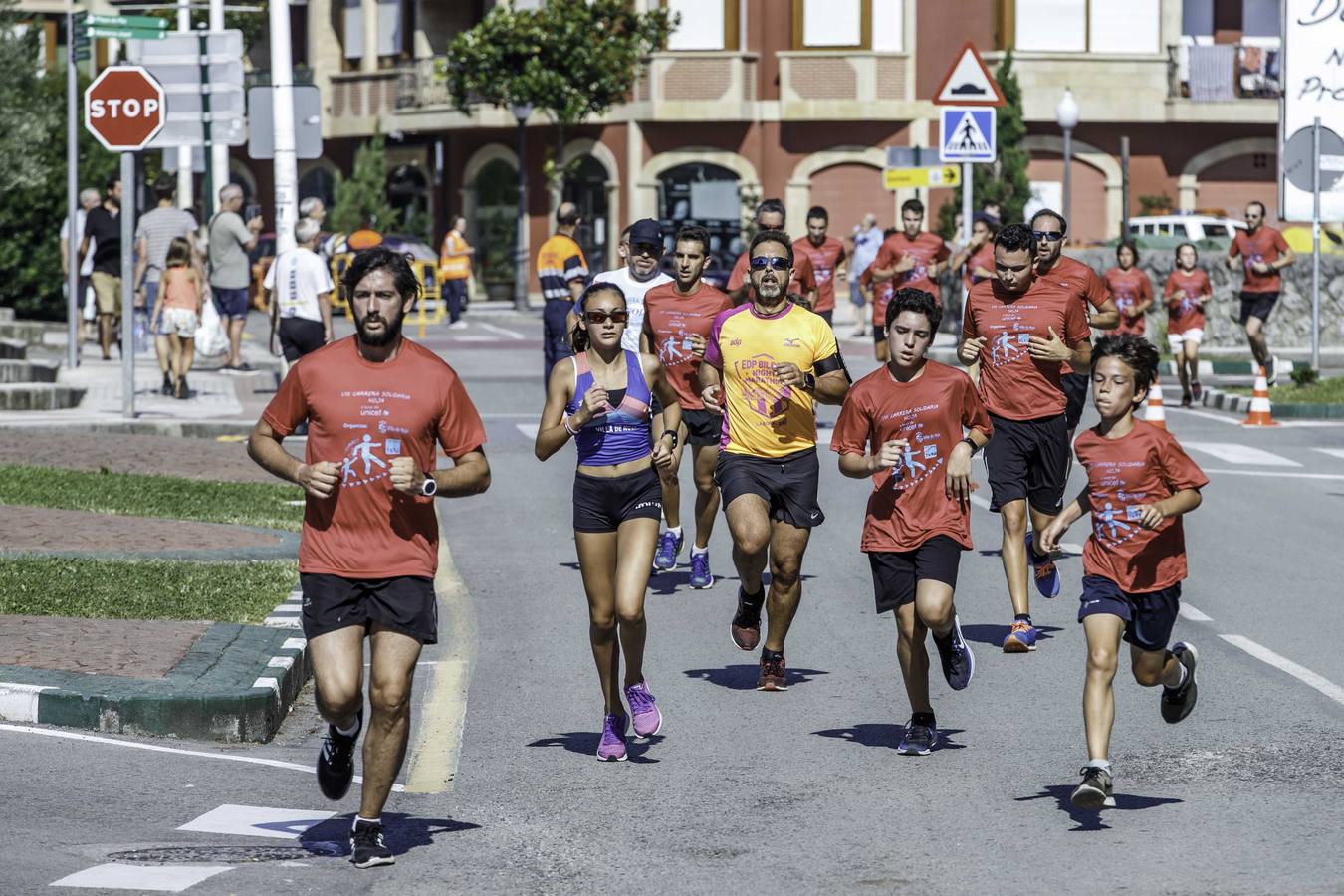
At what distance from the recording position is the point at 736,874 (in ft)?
22.2

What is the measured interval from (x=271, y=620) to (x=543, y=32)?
37.4 metres

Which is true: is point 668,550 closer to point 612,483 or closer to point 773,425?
point 773,425

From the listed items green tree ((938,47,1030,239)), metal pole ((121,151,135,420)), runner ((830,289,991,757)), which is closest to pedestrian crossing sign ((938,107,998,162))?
metal pole ((121,151,135,420))

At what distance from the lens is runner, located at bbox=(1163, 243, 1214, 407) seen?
2406 cm

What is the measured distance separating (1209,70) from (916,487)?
4465 cm

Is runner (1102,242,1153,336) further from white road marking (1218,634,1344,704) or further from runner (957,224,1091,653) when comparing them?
white road marking (1218,634,1344,704)

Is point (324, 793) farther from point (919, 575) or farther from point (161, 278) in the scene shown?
point (161, 278)

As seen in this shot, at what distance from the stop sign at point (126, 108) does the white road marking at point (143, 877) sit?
14.0 metres

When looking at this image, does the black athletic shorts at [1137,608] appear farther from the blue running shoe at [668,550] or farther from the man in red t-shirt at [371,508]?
the blue running shoe at [668,550]

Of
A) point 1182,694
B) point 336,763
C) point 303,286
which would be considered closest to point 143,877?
point 336,763

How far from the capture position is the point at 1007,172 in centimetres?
4656

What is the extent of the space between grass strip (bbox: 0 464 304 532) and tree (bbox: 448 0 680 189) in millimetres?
31338

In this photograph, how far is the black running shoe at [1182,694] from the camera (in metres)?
8.19

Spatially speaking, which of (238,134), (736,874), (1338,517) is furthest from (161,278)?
(736,874)
